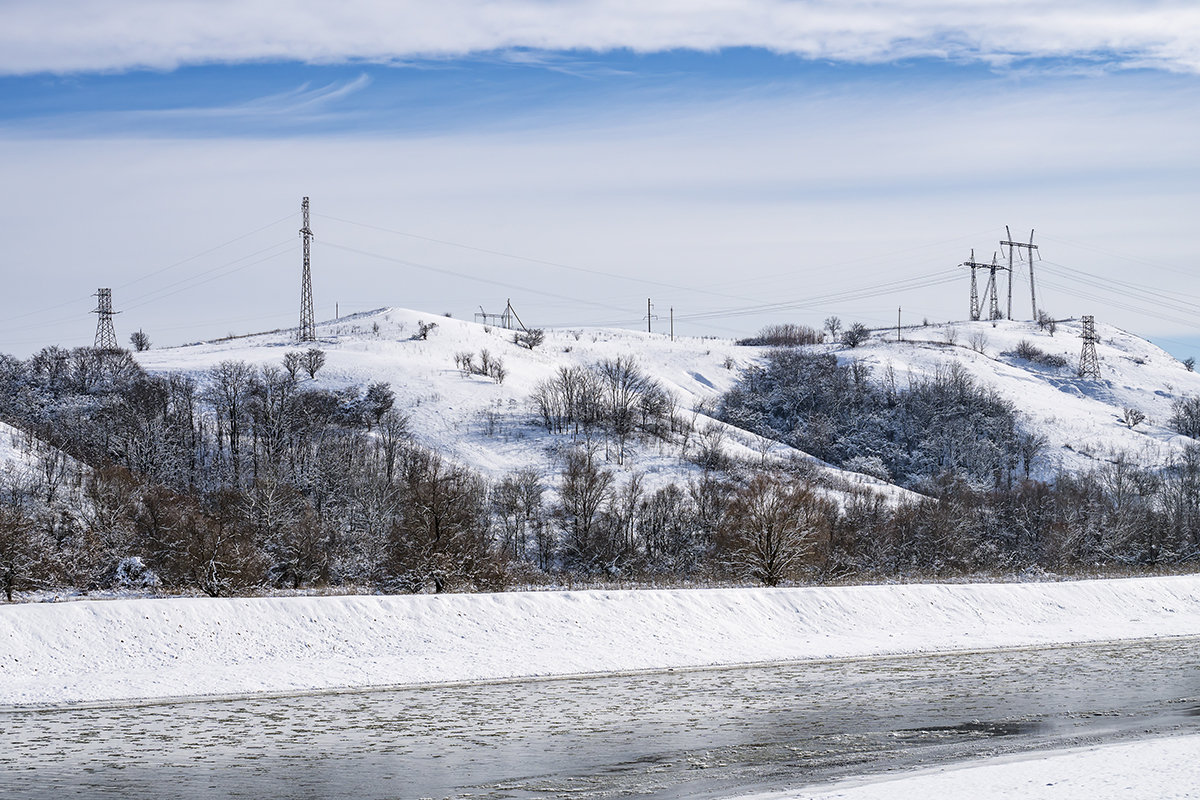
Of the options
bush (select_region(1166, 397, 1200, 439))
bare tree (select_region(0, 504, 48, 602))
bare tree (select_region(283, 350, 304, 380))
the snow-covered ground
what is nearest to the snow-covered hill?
bush (select_region(1166, 397, 1200, 439))

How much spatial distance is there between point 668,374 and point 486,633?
3563 inches

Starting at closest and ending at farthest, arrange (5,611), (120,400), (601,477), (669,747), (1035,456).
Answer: (669,747) < (5,611) < (601,477) < (120,400) < (1035,456)

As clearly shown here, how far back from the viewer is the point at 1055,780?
15641 mm

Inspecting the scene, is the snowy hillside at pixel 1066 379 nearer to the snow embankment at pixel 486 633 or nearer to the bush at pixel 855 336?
the bush at pixel 855 336

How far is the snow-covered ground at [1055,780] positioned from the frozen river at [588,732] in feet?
4.01

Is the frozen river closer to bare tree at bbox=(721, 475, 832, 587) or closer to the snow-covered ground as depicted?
the snow-covered ground

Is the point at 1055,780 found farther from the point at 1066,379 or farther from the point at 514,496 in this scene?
the point at 1066,379

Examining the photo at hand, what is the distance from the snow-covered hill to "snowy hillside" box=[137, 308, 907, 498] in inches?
6.9

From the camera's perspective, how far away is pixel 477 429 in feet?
275

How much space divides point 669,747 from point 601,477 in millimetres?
49720

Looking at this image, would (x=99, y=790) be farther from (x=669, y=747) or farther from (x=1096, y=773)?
(x=1096, y=773)

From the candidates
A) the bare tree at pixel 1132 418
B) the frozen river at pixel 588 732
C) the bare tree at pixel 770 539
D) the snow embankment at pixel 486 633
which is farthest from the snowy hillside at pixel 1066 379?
the frozen river at pixel 588 732

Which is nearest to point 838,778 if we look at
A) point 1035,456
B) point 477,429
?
point 477,429

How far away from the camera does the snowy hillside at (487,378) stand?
263ft
